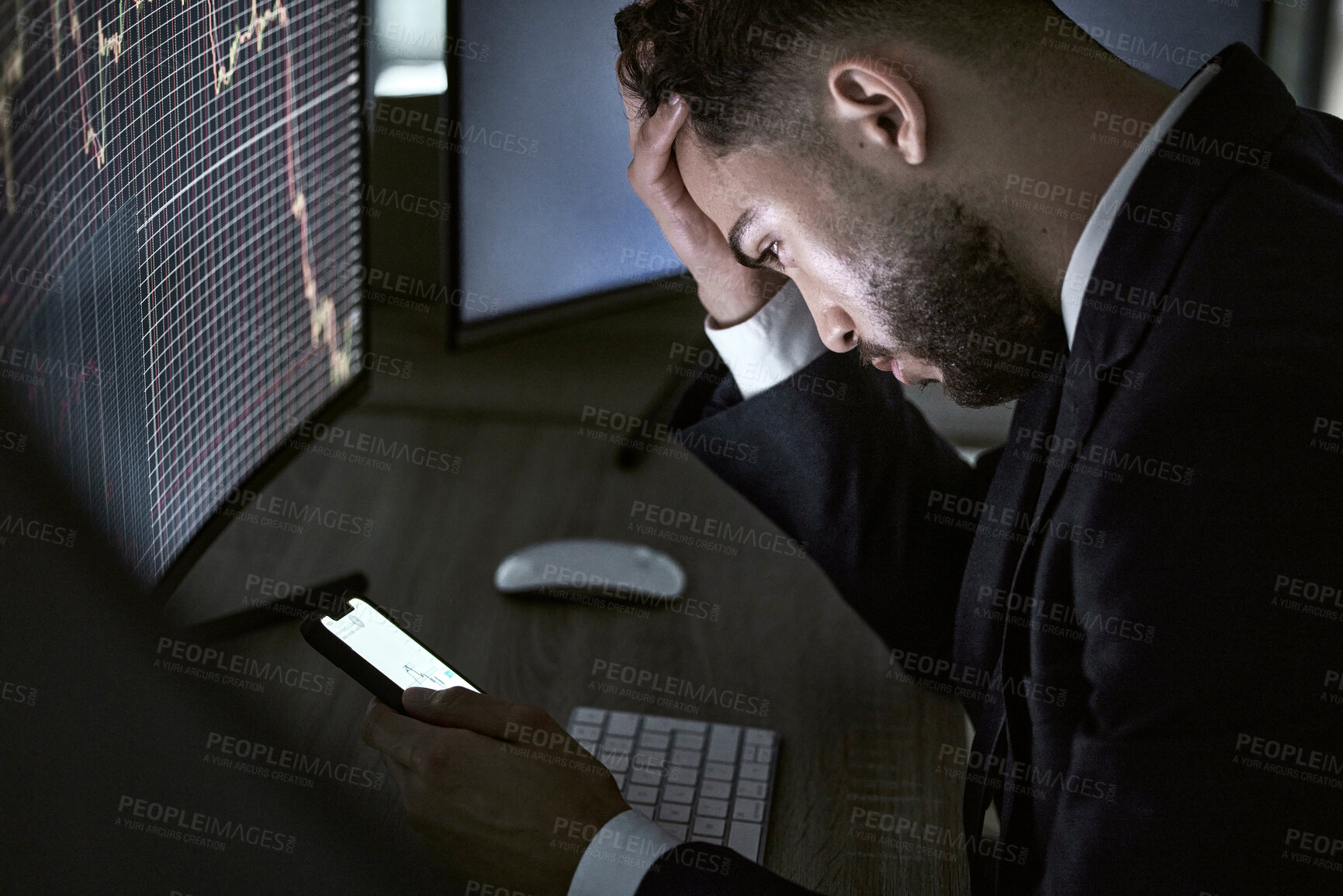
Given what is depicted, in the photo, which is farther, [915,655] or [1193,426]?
[915,655]

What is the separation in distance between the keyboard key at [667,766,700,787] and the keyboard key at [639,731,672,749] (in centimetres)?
2

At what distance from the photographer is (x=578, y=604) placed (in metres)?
0.99

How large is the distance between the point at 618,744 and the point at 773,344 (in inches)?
15.3

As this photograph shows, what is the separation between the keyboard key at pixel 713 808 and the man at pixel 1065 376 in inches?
3.9

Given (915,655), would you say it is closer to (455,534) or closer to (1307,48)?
(455,534)

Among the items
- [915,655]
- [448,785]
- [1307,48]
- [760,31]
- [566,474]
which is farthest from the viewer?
[566,474]

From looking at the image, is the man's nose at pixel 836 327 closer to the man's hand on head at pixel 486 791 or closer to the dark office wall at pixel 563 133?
the dark office wall at pixel 563 133

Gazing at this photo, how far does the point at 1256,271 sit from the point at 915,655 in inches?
16.9

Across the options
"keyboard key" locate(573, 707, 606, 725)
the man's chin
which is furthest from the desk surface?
the man's chin

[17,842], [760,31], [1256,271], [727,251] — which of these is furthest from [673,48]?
[17,842]

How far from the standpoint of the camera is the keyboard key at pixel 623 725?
2.72ft

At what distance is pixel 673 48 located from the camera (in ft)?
2.76

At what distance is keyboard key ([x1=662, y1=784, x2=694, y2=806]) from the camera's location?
0.78 meters

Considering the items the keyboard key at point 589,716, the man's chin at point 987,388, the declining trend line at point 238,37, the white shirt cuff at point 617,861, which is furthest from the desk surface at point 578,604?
the declining trend line at point 238,37
